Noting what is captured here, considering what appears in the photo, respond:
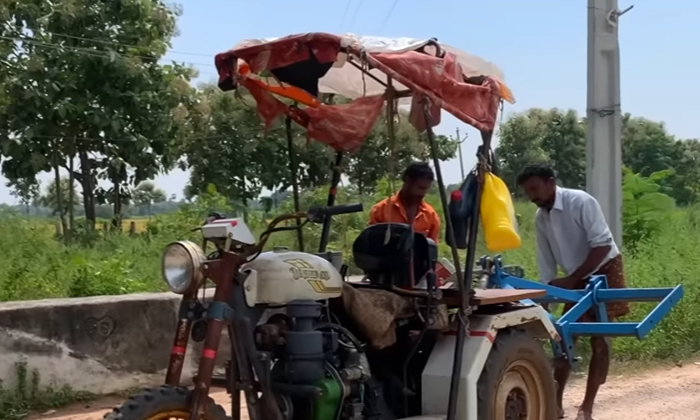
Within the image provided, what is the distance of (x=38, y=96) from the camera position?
14.3m

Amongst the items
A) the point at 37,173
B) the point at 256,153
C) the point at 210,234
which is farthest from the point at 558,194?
the point at 256,153

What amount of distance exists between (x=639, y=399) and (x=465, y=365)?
3.43 metres

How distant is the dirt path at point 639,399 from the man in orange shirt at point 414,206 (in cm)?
185

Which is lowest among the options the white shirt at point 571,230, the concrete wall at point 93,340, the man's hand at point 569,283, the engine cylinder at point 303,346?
the concrete wall at point 93,340

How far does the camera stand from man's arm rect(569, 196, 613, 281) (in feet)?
20.9

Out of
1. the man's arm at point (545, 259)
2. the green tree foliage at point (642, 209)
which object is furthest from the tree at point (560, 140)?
the man's arm at point (545, 259)

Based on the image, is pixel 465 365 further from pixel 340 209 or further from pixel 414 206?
pixel 414 206

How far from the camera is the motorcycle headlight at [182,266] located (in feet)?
12.7

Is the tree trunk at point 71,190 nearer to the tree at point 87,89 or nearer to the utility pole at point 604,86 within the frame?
the tree at point 87,89

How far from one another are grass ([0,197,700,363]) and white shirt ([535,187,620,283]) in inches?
58.6

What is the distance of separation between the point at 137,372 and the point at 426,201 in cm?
265

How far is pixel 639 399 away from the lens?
745 centimetres

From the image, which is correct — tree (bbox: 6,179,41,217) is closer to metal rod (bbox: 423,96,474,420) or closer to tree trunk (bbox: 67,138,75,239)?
tree trunk (bbox: 67,138,75,239)

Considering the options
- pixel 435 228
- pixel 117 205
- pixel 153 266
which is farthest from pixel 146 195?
pixel 435 228
